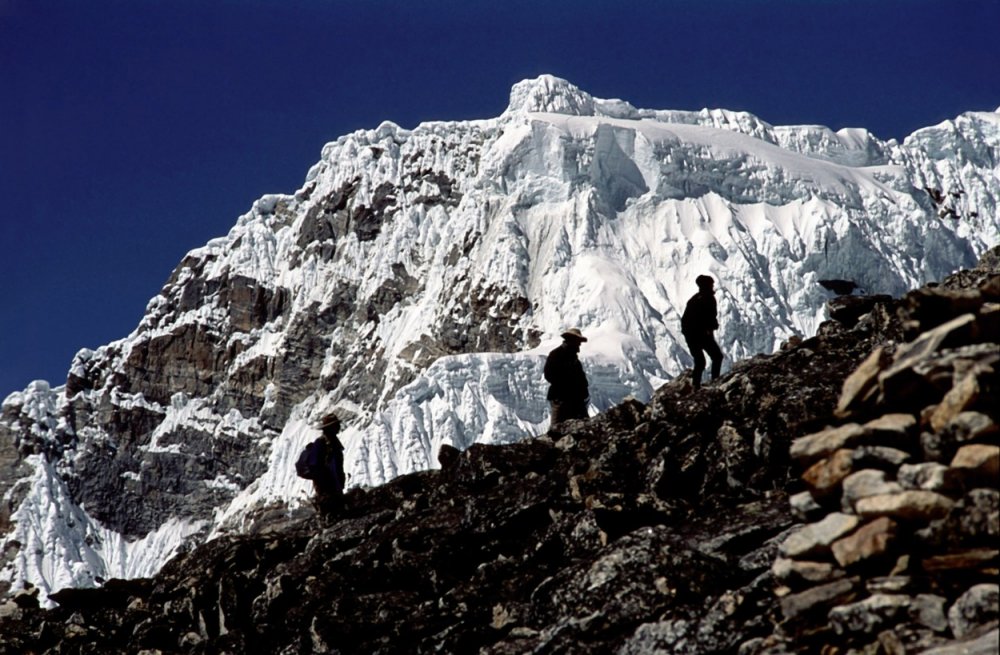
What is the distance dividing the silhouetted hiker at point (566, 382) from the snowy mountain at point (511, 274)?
94.1 m

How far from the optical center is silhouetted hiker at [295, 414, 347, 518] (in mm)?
23594

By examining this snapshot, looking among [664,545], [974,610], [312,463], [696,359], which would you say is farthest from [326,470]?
[974,610]

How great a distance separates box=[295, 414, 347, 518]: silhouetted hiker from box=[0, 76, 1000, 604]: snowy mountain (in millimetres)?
96379

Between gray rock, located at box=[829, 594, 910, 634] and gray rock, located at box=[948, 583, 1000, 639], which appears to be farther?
gray rock, located at box=[829, 594, 910, 634]

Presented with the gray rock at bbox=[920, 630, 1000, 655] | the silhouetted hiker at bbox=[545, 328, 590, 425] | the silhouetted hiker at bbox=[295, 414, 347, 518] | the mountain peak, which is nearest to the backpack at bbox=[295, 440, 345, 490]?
the silhouetted hiker at bbox=[295, 414, 347, 518]

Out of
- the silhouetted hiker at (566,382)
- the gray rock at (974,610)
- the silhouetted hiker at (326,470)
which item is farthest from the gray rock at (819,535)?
the silhouetted hiker at (566,382)

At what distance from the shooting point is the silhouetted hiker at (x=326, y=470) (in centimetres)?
2359

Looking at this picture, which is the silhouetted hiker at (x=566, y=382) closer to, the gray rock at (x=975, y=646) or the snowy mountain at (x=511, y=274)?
the gray rock at (x=975, y=646)

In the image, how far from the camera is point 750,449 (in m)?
19.4

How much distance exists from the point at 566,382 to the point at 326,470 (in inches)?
182

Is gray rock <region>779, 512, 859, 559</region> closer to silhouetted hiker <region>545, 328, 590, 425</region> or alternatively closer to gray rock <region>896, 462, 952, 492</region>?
gray rock <region>896, 462, 952, 492</region>

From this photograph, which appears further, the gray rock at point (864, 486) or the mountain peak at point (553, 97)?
the mountain peak at point (553, 97)

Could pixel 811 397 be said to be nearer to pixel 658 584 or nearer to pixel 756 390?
pixel 756 390

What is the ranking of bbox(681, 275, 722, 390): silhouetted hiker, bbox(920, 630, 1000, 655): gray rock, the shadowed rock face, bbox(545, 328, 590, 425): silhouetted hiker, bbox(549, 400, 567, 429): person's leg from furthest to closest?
bbox(549, 400, 567, 429): person's leg → bbox(545, 328, 590, 425): silhouetted hiker → bbox(681, 275, 722, 390): silhouetted hiker → the shadowed rock face → bbox(920, 630, 1000, 655): gray rock
